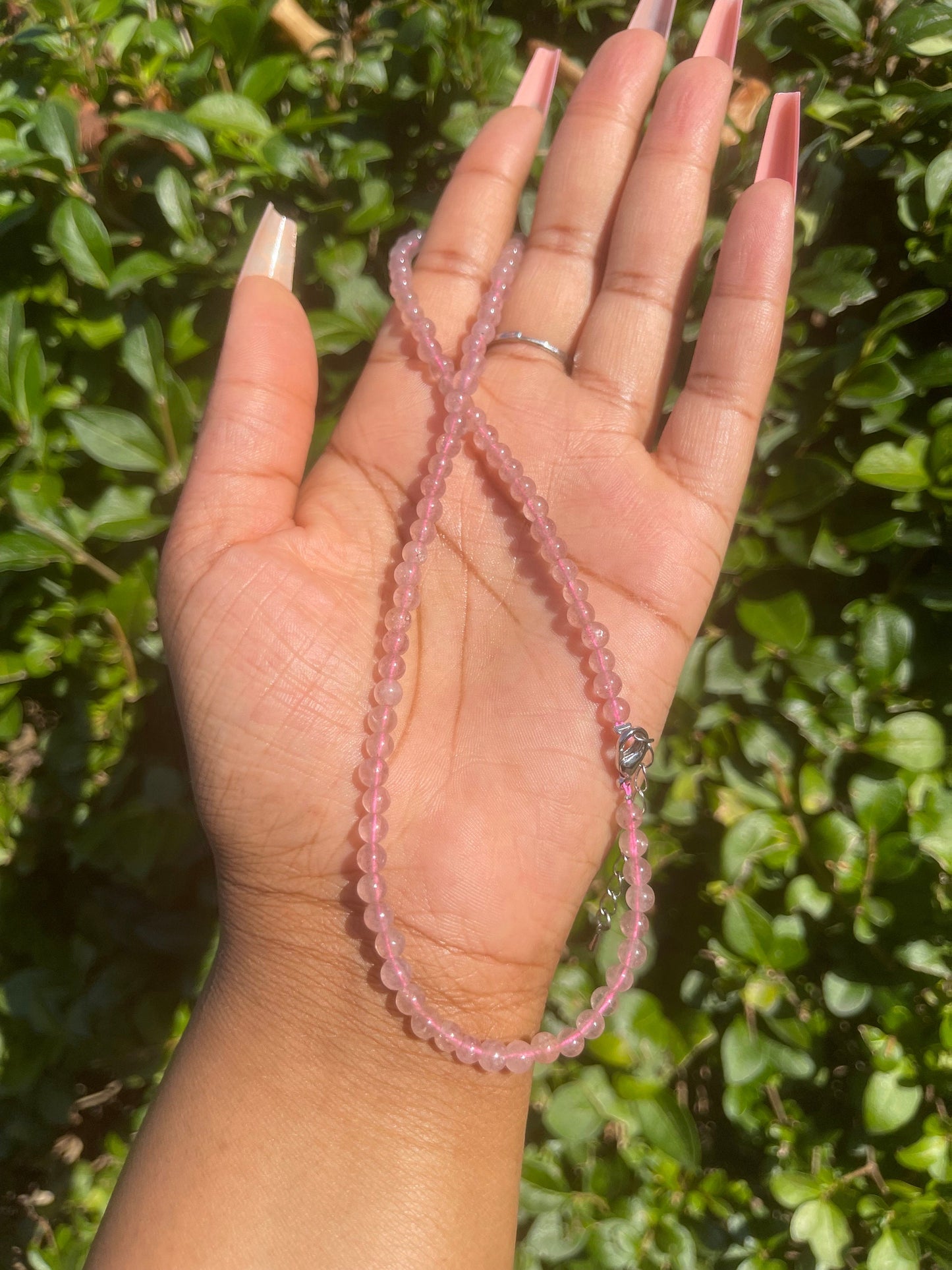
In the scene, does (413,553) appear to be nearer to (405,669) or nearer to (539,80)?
(405,669)

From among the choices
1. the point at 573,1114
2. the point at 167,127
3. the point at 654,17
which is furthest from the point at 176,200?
the point at 573,1114

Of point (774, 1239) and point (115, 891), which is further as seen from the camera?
point (115, 891)

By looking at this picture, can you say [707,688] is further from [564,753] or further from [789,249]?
[789,249]

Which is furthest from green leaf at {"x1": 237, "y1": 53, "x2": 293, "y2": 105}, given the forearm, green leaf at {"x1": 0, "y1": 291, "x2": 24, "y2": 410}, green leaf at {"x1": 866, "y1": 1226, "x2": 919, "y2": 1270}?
green leaf at {"x1": 866, "y1": 1226, "x2": 919, "y2": 1270}

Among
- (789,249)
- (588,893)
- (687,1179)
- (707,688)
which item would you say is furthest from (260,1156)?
(789,249)

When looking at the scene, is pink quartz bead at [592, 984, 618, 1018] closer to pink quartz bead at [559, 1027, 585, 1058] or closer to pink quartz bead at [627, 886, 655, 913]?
pink quartz bead at [559, 1027, 585, 1058]

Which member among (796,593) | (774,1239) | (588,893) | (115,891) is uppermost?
(796,593)
